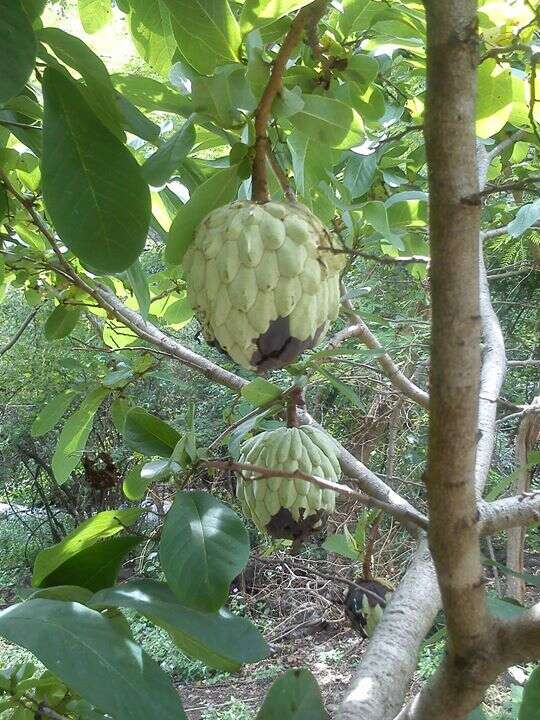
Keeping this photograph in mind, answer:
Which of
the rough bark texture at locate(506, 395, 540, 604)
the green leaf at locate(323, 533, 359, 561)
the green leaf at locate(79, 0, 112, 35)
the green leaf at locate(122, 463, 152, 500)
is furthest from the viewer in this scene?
the rough bark texture at locate(506, 395, 540, 604)

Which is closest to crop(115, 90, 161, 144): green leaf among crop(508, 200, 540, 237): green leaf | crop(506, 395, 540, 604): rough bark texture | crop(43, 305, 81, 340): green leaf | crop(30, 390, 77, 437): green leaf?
crop(508, 200, 540, 237): green leaf

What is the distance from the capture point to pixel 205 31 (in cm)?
71

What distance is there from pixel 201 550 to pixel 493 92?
662 mm

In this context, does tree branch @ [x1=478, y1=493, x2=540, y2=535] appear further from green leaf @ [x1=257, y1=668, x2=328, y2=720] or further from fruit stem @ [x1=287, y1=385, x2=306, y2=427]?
fruit stem @ [x1=287, y1=385, x2=306, y2=427]

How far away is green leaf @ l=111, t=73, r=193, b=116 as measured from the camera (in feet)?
2.52

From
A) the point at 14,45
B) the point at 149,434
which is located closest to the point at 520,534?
the point at 149,434

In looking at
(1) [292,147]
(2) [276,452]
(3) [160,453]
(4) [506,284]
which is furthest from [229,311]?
(4) [506,284]

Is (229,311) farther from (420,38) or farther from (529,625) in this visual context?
(420,38)

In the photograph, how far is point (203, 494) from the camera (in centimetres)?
90

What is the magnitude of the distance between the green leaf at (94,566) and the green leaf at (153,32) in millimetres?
677

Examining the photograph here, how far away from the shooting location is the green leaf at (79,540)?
92cm

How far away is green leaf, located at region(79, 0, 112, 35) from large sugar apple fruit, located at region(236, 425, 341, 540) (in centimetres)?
78

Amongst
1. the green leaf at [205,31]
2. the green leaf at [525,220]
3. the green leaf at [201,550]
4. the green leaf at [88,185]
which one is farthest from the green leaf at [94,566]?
the green leaf at [525,220]

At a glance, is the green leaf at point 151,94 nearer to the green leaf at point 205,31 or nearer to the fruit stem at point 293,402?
the green leaf at point 205,31
